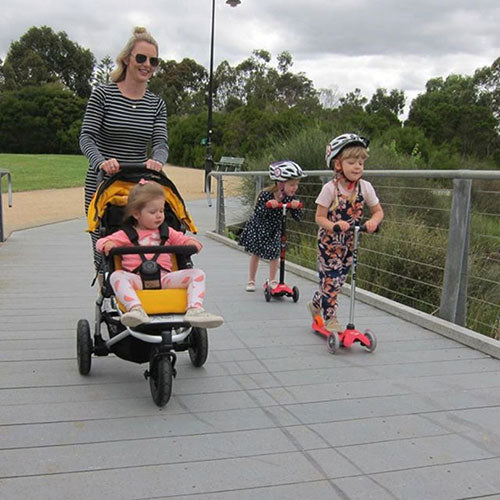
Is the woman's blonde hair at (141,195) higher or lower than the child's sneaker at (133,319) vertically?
higher

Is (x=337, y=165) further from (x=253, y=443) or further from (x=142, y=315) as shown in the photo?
(x=253, y=443)

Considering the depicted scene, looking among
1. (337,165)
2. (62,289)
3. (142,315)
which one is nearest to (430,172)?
(337,165)

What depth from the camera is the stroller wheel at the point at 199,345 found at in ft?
11.2

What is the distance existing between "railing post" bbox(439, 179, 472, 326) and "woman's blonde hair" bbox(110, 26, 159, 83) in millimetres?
2397

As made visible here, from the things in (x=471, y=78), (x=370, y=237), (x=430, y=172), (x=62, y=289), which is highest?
(x=471, y=78)

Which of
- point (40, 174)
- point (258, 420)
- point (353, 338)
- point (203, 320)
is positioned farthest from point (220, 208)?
point (40, 174)

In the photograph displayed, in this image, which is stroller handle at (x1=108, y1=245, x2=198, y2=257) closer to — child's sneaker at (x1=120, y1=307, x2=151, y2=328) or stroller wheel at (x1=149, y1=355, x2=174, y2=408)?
child's sneaker at (x1=120, y1=307, x2=151, y2=328)

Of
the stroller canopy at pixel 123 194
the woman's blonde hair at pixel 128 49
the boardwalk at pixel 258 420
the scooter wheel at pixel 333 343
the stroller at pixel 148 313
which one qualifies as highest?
the woman's blonde hair at pixel 128 49

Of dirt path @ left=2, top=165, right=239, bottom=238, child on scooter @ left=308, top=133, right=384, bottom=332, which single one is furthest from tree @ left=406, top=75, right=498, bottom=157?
child on scooter @ left=308, top=133, right=384, bottom=332

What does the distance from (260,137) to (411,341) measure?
22.8 meters

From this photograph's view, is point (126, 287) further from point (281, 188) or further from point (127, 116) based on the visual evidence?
point (281, 188)

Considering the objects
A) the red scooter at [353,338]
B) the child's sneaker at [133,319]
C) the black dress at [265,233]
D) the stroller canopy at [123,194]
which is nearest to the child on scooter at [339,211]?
the red scooter at [353,338]

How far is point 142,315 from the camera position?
286 centimetres

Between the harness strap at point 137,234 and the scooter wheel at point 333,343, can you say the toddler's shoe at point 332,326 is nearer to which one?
the scooter wheel at point 333,343
